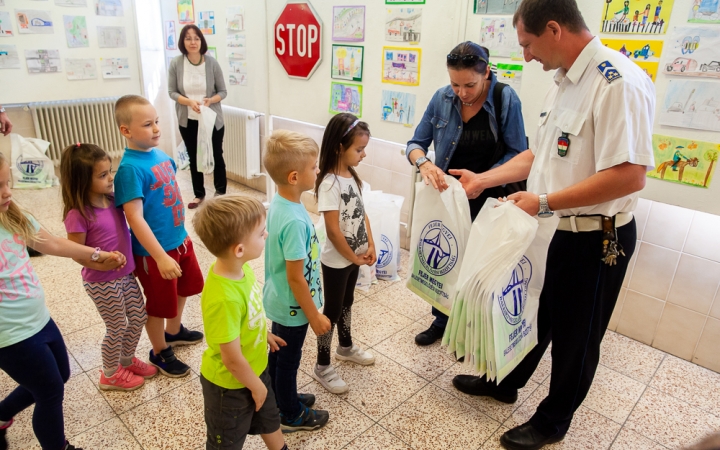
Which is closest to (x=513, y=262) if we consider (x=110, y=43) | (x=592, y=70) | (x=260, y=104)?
(x=592, y=70)

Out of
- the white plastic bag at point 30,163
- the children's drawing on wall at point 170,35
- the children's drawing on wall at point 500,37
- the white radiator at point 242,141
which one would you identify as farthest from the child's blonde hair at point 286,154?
the children's drawing on wall at point 170,35

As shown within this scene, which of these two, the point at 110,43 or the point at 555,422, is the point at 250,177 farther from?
the point at 555,422

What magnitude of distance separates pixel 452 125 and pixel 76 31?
14.8 ft

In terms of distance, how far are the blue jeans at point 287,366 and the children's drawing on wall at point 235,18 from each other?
11.1 feet

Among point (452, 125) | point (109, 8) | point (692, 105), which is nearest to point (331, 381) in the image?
point (452, 125)

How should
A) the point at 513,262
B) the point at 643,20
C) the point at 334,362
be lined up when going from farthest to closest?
the point at 334,362
the point at 643,20
the point at 513,262

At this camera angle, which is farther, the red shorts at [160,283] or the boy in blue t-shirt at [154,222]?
the red shorts at [160,283]

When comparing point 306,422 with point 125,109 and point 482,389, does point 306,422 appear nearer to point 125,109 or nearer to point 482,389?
point 482,389

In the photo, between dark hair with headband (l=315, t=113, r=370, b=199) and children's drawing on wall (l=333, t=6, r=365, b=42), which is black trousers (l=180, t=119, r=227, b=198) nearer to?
children's drawing on wall (l=333, t=6, r=365, b=42)

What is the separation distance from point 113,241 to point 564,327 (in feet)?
5.57

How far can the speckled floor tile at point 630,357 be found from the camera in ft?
7.70

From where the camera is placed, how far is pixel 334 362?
229 centimetres

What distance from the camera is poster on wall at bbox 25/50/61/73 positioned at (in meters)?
4.56

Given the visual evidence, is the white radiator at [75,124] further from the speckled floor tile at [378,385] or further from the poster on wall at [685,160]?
the poster on wall at [685,160]
